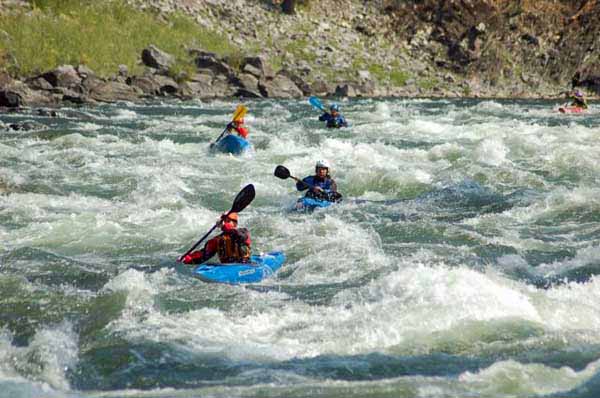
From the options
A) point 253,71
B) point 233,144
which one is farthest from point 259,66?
point 233,144

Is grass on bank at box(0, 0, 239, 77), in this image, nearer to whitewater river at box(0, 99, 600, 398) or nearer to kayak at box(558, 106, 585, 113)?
whitewater river at box(0, 99, 600, 398)

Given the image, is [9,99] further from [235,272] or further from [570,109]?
[235,272]

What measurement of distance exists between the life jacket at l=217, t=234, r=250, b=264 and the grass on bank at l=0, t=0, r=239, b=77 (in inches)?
857

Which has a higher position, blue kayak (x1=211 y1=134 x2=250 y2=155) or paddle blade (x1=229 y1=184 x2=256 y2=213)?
paddle blade (x1=229 y1=184 x2=256 y2=213)

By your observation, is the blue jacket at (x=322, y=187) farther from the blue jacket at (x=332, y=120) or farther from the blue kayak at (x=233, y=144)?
the blue jacket at (x=332, y=120)

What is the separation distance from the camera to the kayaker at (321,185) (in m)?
12.5

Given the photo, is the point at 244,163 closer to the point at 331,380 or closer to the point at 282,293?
the point at 282,293

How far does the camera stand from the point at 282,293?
8.77 metres

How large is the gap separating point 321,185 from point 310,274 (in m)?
3.27

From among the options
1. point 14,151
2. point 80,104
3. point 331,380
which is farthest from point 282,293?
point 80,104

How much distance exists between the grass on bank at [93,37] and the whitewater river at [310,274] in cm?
1157

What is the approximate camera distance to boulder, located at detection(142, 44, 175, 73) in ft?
107

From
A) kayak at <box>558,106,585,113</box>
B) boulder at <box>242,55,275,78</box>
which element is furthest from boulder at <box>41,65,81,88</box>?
kayak at <box>558,106,585,113</box>

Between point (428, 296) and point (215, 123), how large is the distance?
15805 millimetres
